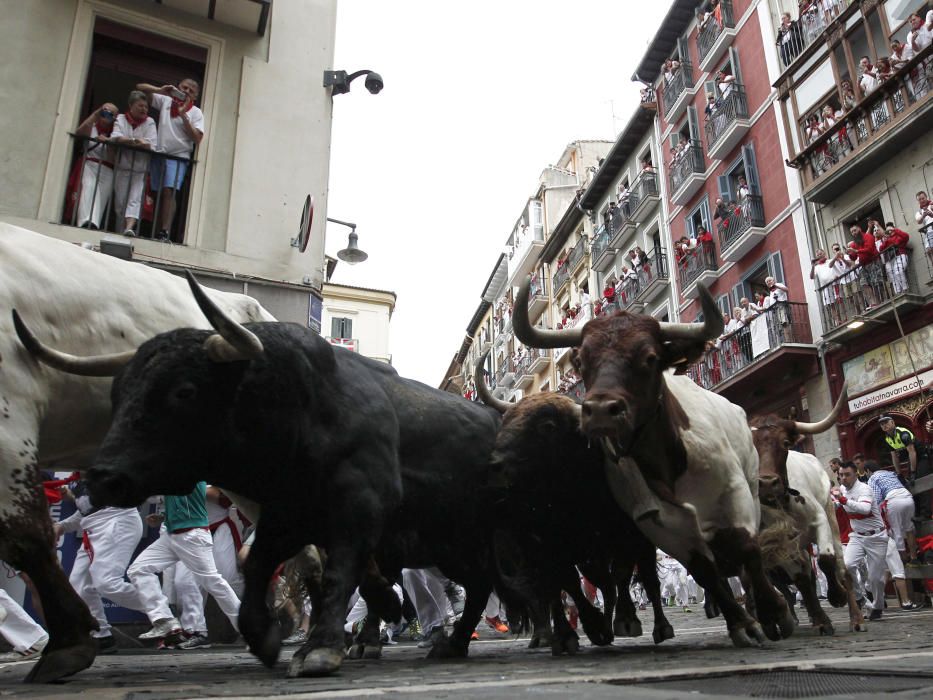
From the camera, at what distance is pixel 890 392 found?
17984mm

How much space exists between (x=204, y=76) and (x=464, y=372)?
60.5 m

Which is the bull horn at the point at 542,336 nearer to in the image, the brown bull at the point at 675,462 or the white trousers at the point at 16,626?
the brown bull at the point at 675,462

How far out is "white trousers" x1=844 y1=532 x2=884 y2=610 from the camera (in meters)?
10.4

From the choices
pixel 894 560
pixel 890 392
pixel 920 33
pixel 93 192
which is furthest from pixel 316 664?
pixel 920 33

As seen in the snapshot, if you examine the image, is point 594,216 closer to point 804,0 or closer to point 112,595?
point 804,0

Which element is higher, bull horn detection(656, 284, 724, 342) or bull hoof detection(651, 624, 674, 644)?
bull horn detection(656, 284, 724, 342)

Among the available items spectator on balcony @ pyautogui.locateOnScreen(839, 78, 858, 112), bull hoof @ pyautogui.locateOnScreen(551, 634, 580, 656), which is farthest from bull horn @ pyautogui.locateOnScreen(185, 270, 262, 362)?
spectator on balcony @ pyautogui.locateOnScreen(839, 78, 858, 112)

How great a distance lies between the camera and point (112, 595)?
7.28m

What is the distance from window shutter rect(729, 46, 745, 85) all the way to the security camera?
1773 cm

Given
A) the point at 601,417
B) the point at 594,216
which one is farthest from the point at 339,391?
the point at 594,216

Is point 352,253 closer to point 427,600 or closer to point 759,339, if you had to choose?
point 427,600

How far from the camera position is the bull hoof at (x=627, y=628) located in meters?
6.37

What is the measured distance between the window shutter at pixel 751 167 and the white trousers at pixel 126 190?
1919cm

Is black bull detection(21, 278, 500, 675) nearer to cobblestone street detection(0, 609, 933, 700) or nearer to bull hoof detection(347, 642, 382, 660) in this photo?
cobblestone street detection(0, 609, 933, 700)
